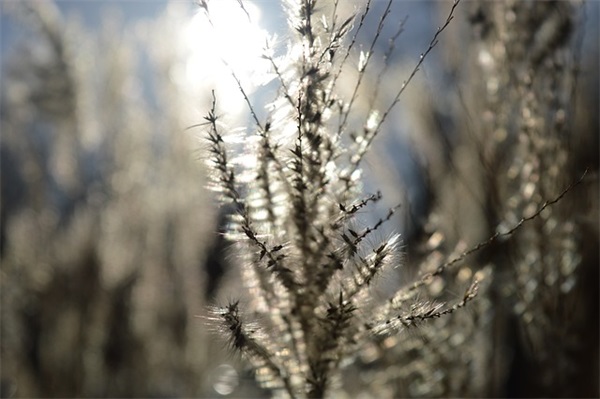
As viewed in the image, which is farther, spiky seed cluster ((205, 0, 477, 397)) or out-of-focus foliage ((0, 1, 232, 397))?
out-of-focus foliage ((0, 1, 232, 397))

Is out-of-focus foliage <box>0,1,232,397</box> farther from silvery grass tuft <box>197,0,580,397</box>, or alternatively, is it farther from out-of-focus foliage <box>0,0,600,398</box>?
silvery grass tuft <box>197,0,580,397</box>

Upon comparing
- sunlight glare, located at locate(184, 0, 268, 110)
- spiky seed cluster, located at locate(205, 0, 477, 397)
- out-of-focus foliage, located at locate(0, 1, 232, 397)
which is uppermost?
out-of-focus foliage, located at locate(0, 1, 232, 397)

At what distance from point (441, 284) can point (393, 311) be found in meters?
0.77

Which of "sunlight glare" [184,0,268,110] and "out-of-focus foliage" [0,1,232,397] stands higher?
"out-of-focus foliage" [0,1,232,397]

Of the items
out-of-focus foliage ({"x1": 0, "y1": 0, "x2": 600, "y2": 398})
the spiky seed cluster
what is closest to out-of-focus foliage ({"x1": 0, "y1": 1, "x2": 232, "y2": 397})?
out-of-focus foliage ({"x1": 0, "y1": 0, "x2": 600, "y2": 398})

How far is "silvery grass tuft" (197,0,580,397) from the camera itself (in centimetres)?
106

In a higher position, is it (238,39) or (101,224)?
(101,224)

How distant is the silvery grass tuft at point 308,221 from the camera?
3.49ft

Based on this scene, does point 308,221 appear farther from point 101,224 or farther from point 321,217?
point 101,224

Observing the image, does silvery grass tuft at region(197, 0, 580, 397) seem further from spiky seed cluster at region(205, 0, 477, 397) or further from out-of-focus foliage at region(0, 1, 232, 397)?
out-of-focus foliage at region(0, 1, 232, 397)

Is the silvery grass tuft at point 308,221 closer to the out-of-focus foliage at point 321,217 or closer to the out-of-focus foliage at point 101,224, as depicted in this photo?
the out-of-focus foliage at point 321,217

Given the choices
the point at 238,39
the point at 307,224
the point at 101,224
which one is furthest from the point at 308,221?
the point at 101,224

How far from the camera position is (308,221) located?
45.1 inches

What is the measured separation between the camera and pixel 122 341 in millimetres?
3779
